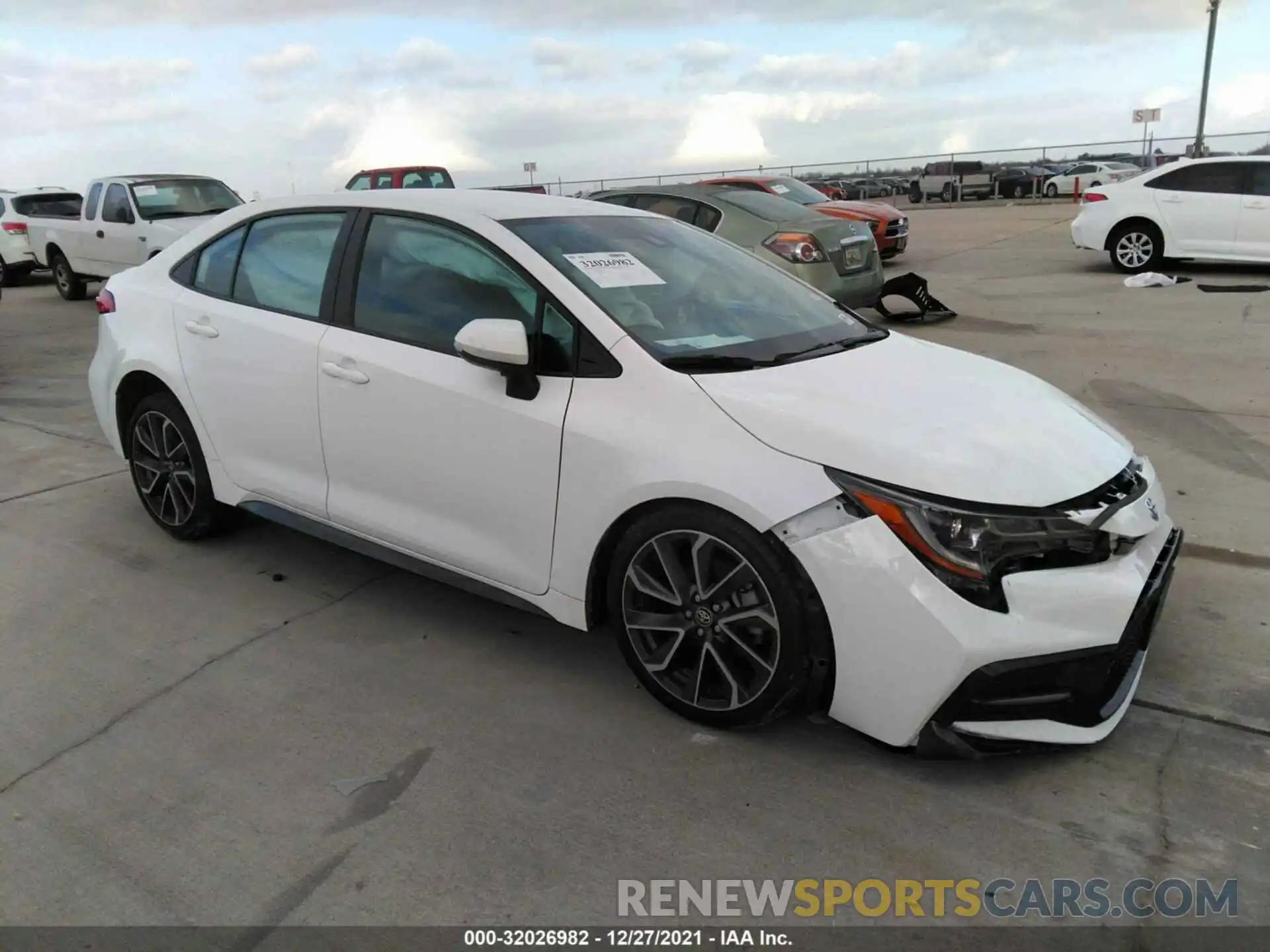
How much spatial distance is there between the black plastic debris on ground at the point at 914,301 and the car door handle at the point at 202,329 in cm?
735

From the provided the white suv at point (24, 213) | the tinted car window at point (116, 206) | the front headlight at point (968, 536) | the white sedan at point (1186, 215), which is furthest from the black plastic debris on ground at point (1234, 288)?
the white suv at point (24, 213)

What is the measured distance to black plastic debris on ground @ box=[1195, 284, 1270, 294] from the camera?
10891 mm

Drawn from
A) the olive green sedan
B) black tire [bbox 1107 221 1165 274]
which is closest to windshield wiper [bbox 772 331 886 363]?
the olive green sedan

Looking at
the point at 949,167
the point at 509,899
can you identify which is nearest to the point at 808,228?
the point at 509,899

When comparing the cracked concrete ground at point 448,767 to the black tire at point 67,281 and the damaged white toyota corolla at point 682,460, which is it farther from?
the black tire at point 67,281

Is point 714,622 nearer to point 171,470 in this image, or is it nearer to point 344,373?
point 344,373

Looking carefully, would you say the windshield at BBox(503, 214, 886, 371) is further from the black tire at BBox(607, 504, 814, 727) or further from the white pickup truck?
the white pickup truck

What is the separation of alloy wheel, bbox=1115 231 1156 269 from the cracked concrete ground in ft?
29.7

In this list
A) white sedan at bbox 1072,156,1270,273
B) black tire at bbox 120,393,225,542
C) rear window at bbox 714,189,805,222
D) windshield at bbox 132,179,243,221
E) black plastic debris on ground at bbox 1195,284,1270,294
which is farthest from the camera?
windshield at bbox 132,179,243,221

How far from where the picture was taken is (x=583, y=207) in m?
4.01

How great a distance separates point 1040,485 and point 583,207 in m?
2.22

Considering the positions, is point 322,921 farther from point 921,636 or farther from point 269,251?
point 269,251

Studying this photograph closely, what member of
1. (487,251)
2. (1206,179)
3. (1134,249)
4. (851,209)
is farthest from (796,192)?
(487,251)

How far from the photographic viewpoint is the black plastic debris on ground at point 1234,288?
10.9 metres
